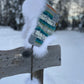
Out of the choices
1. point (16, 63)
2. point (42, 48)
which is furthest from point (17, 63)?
point (42, 48)

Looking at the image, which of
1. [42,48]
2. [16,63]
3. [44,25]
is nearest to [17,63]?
[16,63]

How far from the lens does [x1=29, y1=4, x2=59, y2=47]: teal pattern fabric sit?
1.07 metres

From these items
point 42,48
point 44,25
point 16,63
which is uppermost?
point 44,25

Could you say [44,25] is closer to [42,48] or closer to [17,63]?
[42,48]

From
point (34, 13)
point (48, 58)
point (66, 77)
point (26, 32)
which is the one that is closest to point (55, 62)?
point (48, 58)

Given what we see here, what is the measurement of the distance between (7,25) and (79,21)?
10.9 feet

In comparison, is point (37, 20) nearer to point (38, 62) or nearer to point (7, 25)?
point (38, 62)

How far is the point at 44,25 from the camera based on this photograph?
1.08 metres

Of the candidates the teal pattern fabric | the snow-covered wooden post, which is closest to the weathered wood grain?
the snow-covered wooden post

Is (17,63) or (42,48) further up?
(42,48)

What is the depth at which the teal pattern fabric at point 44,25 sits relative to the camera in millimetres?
1066

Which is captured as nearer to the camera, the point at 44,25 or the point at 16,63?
the point at 44,25

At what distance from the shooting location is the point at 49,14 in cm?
107

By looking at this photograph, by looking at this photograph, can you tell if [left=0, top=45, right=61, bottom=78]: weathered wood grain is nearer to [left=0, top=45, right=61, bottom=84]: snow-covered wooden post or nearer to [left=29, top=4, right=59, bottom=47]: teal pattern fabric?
[left=0, top=45, right=61, bottom=84]: snow-covered wooden post
